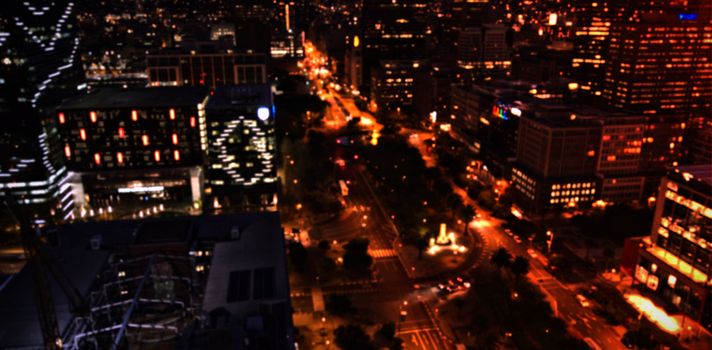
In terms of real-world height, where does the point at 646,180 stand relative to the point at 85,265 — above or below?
below

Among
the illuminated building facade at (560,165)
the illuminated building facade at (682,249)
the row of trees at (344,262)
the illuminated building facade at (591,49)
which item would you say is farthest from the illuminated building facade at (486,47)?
the row of trees at (344,262)

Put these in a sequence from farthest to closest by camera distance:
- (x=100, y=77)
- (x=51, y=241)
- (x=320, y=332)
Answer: (x=100, y=77), (x=320, y=332), (x=51, y=241)

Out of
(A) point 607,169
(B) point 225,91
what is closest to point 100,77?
(B) point 225,91

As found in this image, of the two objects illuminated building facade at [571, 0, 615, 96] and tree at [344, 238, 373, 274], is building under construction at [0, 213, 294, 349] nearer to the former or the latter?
tree at [344, 238, 373, 274]

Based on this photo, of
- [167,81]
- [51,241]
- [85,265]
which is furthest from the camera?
[167,81]

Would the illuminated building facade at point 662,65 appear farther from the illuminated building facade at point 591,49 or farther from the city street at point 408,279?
the city street at point 408,279

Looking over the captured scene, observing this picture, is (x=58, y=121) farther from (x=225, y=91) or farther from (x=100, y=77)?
(x=100, y=77)
